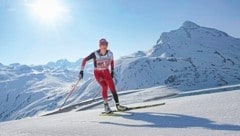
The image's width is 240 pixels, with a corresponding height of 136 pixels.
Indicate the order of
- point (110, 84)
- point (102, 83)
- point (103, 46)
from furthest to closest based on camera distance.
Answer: point (103, 46) → point (102, 83) → point (110, 84)

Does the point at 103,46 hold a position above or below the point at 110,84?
above

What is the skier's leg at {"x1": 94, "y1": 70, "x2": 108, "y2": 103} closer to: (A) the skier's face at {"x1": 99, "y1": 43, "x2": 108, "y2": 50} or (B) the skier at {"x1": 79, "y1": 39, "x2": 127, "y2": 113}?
(B) the skier at {"x1": 79, "y1": 39, "x2": 127, "y2": 113}

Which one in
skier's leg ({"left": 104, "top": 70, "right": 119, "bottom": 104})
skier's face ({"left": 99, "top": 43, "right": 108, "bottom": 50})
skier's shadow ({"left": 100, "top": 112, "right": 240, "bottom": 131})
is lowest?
skier's shadow ({"left": 100, "top": 112, "right": 240, "bottom": 131})

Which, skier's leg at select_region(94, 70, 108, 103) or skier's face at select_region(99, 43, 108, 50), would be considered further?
skier's face at select_region(99, 43, 108, 50)

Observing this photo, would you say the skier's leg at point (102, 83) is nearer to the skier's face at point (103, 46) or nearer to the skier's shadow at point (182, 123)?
the skier's face at point (103, 46)

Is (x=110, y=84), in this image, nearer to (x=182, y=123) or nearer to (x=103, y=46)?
(x=103, y=46)

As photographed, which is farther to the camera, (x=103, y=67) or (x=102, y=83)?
(x=103, y=67)

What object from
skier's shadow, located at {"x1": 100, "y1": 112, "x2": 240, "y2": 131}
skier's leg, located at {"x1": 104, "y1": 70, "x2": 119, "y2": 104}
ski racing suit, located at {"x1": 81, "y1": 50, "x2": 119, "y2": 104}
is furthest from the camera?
ski racing suit, located at {"x1": 81, "y1": 50, "x2": 119, "y2": 104}

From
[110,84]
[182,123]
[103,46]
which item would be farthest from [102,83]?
[182,123]

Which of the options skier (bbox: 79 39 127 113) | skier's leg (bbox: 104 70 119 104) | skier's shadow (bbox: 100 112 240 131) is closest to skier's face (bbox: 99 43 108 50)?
skier (bbox: 79 39 127 113)

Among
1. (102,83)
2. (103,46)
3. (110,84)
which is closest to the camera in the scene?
(110,84)

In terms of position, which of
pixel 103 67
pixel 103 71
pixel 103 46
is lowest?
pixel 103 71

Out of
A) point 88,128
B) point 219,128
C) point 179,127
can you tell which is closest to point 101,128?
point 88,128

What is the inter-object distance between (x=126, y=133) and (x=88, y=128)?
5.43 ft
